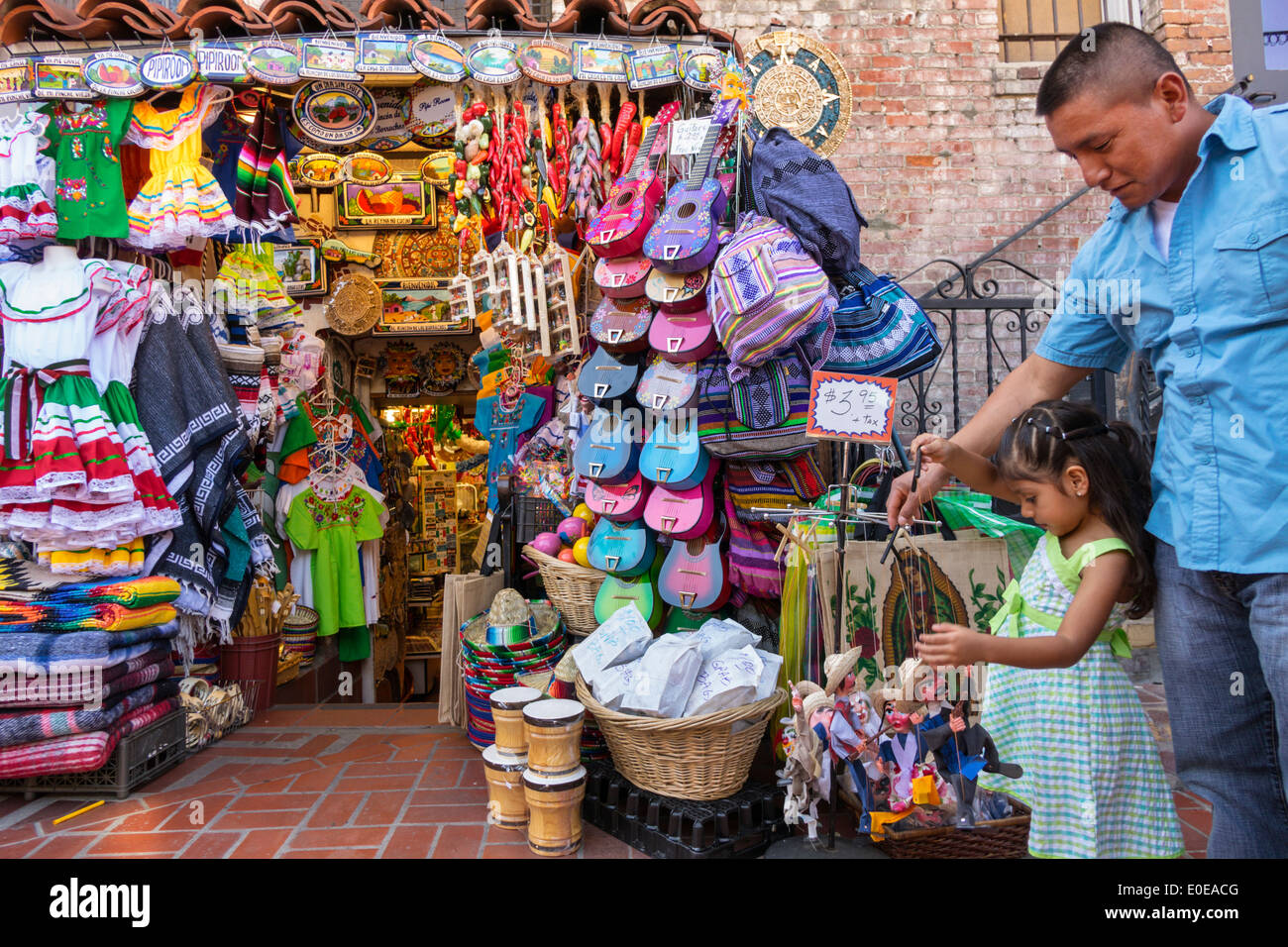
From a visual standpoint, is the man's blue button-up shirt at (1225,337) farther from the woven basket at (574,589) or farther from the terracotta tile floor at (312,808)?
Result: the woven basket at (574,589)

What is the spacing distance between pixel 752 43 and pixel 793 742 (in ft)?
9.42

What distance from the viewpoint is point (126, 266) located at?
3.28 m

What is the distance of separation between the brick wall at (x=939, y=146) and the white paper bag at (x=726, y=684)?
397 centimetres

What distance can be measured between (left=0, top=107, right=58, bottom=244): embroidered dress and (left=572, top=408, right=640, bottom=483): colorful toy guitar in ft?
7.20

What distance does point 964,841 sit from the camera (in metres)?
2.27

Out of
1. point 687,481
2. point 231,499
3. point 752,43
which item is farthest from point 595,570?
point 752,43

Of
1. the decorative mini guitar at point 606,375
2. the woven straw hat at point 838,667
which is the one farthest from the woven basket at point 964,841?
the decorative mini guitar at point 606,375

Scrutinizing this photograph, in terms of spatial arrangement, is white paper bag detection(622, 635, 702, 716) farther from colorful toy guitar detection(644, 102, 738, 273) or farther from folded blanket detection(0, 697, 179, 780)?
folded blanket detection(0, 697, 179, 780)

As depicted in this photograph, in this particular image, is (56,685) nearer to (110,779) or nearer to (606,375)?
(110,779)

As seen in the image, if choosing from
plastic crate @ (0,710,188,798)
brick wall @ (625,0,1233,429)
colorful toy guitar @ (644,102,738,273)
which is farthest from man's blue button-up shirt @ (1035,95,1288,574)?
brick wall @ (625,0,1233,429)

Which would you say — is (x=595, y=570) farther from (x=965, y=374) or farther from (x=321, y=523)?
(x=965, y=374)

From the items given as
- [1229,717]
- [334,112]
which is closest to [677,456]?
[1229,717]

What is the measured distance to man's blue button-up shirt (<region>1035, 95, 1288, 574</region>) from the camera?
4.54ft

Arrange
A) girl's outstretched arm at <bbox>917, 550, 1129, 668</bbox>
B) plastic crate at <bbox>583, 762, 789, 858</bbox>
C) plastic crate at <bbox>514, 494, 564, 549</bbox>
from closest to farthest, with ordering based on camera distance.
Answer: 1. girl's outstretched arm at <bbox>917, 550, 1129, 668</bbox>
2. plastic crate at <bbox>583, 762, 789, 858</bbox>
3. plastic crate at <bbox>514, 494, 564, 549</bbox>
